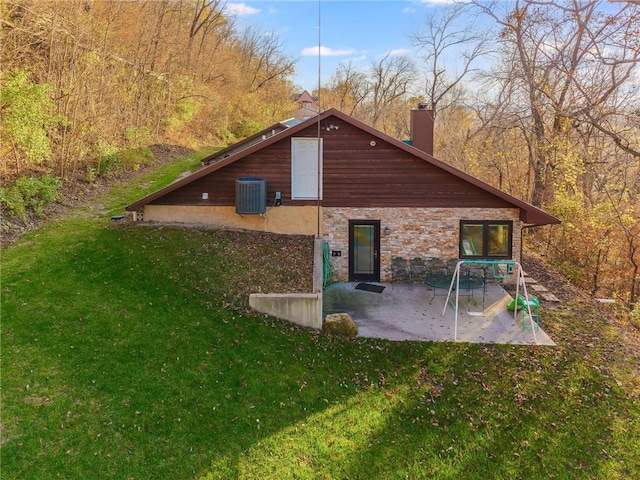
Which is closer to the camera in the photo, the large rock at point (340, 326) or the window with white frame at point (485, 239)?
the large rock at point (340, 326)

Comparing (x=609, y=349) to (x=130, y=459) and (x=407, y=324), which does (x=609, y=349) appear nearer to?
(x=407, y=324)

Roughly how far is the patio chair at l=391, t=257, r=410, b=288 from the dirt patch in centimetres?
939

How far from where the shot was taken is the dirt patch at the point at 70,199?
10.2 m

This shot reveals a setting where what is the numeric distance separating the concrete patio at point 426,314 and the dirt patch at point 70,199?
7.86 metres

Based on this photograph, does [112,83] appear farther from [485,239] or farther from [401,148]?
[485,239]

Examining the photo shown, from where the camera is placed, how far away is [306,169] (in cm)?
1166

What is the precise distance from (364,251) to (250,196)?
360 centimetres

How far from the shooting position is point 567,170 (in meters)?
16.9

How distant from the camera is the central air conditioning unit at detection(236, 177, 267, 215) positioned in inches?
436

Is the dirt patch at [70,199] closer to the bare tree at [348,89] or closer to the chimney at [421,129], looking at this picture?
the chimney at [421,129]

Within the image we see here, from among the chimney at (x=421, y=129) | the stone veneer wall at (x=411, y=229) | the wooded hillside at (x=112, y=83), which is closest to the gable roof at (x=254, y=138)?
the wooded hillside at (x=112, y=83)

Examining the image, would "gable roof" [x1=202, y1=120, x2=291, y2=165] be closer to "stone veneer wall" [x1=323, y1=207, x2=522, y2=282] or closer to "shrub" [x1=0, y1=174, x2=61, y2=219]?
"shrub" [x1=0, y1=174, x2=61, y2=219]

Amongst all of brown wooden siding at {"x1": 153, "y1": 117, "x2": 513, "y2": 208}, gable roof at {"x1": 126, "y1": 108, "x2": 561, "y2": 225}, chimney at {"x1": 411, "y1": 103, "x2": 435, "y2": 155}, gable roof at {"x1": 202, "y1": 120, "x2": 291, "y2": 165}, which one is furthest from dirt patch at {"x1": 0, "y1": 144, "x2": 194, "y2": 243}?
chimney at {"x1": 411, "y1": 103, "x2": 435, "y2": 155}


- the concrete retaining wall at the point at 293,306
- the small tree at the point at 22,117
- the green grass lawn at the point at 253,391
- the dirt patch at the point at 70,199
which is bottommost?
the green grass lawn at the point at 253,391
